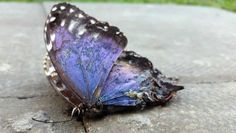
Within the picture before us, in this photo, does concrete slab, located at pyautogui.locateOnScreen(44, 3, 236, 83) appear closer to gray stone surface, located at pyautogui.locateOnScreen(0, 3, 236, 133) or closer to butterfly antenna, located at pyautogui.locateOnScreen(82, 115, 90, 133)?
gray stone surface, located at pyautogui.locateOnScreen(0, 3, 236, 133)

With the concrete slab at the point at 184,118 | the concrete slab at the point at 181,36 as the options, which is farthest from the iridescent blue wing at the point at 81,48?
the concrete slab at the point at 181,36

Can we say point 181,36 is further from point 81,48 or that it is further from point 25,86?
point 81,48

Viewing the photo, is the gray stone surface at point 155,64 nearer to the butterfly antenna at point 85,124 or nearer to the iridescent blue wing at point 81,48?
the butterfly antenna at point 85,124

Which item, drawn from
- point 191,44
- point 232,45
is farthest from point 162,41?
point 232,45

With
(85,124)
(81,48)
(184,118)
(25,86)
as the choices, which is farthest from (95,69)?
(25,86)

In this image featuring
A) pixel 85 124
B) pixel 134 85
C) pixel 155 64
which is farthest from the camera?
pixel 155 64

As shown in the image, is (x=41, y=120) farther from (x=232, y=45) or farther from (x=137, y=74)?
(x=232, y=45)

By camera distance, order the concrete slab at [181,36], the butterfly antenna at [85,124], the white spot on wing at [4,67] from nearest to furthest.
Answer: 1. the butterfly antenna at [85,124]
2. the white spot on wing at [4,67]
3. the concrete slab at [181,36]
